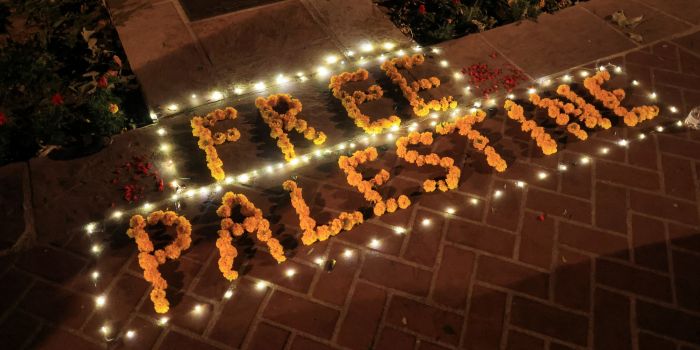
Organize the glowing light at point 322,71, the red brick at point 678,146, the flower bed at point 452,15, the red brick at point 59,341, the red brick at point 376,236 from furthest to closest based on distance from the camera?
the flower bed at point 452,15 < the glowing light at point 322,71 < the red brick at point 678,146 < the red brick at point 376,236 < the red brick at point 59,341

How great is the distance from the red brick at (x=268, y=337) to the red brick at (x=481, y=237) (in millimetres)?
1472

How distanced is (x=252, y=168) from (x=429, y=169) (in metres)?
1.57

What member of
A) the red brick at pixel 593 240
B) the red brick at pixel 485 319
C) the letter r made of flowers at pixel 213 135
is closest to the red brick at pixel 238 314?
the letter r made of flowers at pixel 213 135

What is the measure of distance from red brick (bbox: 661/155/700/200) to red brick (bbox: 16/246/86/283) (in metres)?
4.89

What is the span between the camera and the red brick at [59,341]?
2979mm

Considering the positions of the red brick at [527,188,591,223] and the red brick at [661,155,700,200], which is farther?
the red brick at [661,155,700,200]

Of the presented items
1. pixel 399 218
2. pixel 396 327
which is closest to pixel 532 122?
pixel 399 218

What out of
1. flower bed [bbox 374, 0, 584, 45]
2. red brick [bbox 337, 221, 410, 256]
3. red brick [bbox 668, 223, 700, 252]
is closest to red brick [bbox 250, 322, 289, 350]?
red brick [bbox 337, 221, 410, 256]

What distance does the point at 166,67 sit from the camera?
185 inches

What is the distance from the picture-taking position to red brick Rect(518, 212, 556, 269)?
11.6 ft

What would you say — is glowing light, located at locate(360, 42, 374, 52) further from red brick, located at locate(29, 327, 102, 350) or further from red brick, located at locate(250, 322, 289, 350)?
red brick, located at locate(29, 327, 102, 350)

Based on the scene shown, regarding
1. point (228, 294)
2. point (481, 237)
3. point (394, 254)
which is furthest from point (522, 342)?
point (228, 294)

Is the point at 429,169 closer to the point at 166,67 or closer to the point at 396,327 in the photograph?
the point at 396,327

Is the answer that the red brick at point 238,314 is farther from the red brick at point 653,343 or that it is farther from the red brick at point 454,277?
the red brick at point 653,343
